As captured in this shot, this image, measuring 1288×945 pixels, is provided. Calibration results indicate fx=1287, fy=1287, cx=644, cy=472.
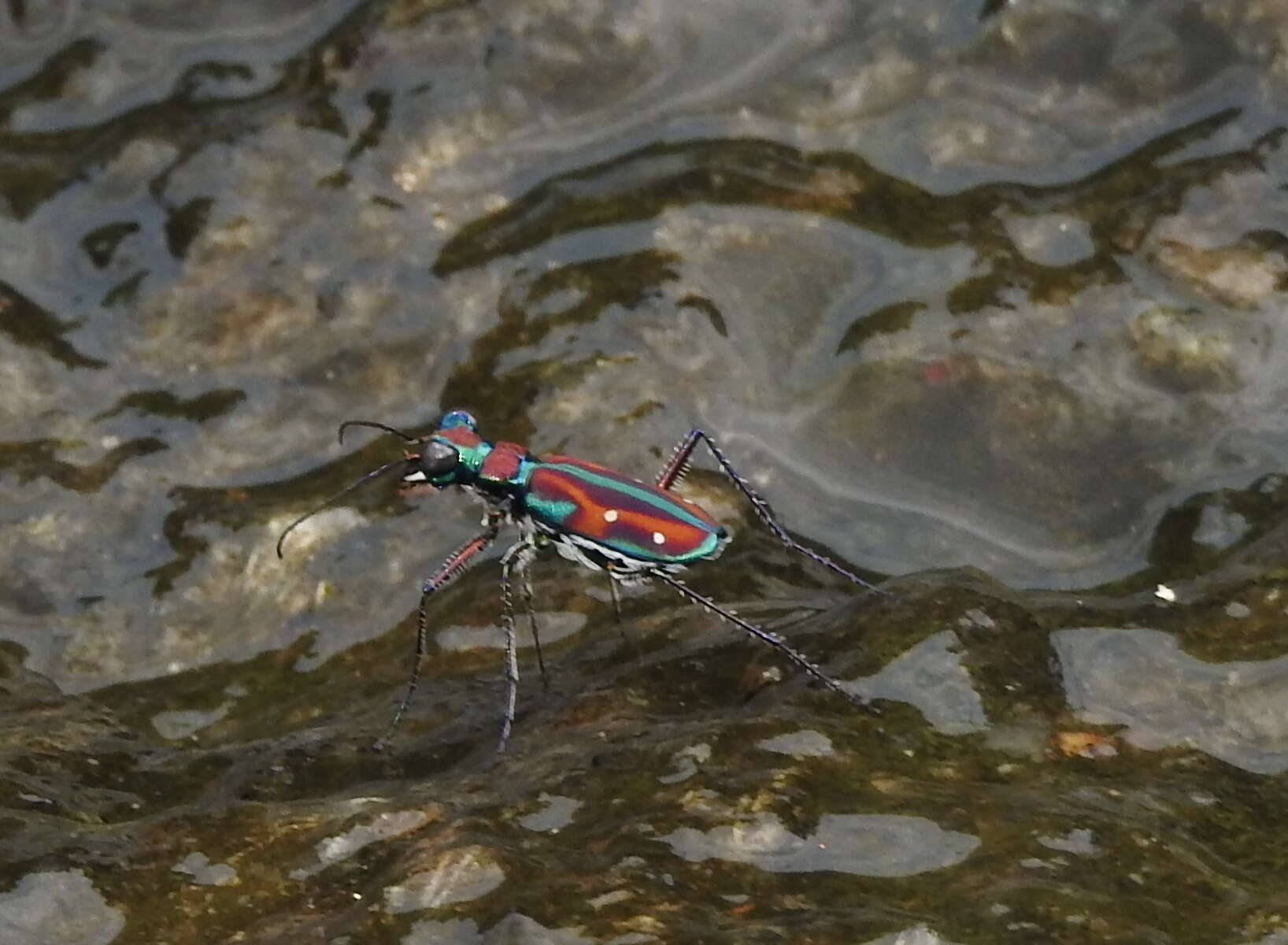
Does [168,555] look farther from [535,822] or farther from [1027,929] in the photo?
[1027,929]

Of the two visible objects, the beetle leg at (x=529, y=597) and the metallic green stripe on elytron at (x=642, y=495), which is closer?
the metallic green stripe on elytron at (x=642, y=495)

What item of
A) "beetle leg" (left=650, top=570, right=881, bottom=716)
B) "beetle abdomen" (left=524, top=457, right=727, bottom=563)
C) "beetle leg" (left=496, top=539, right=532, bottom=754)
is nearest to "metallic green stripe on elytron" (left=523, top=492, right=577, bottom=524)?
"beetle abdomen" (left=524, top=457, right=727, bottom=563)

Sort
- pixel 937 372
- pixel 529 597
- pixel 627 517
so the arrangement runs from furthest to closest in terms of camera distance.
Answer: pixel 937 372 → pixel 529 597 → pixel 627 517

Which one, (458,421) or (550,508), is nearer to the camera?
(550,508)

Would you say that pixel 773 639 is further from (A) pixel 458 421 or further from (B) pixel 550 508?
(A) pixel 458 421

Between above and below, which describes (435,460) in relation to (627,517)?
above

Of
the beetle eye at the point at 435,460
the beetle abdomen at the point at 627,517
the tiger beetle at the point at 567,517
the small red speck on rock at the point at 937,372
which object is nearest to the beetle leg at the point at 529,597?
the tiger beetle at the point at 567,517

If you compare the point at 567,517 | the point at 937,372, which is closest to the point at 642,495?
the point at 567,517

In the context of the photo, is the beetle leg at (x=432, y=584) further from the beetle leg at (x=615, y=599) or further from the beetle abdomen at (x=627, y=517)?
the beetle leg at (x=615, y=599)

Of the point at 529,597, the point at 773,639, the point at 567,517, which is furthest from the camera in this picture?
the point at 529,597
